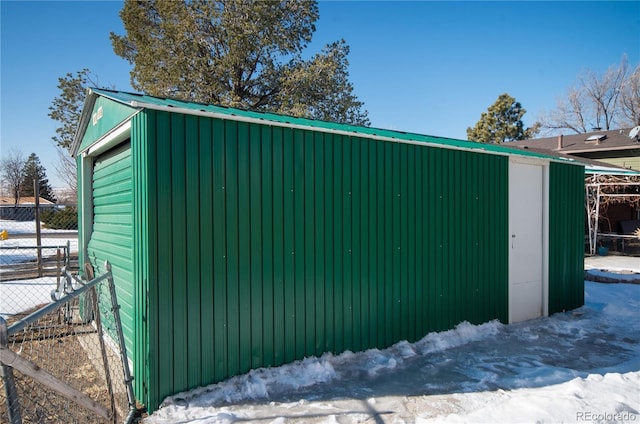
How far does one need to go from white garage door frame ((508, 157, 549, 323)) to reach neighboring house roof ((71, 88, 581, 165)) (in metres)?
0.30

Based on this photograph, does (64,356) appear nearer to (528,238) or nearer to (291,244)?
(291,244)

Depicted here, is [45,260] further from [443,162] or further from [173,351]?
[443,162]

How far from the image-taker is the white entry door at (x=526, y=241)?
19.6 ft

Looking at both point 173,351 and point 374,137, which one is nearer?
point 173,351

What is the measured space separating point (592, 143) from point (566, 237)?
15515mm

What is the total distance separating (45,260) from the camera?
10.1m

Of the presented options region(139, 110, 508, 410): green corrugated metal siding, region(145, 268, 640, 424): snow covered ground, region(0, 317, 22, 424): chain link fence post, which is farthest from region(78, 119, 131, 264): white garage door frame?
region(0, 317, 22, 424): chain link fence post

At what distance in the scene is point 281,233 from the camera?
391 cm

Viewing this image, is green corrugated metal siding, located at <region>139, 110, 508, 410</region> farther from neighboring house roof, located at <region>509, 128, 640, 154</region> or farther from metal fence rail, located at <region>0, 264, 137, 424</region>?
neighboring house roof, located at <region>509, 128, 640, 154</region>

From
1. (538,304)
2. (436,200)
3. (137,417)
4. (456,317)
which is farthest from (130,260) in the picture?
(538,304)

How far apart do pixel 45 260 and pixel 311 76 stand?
8621mm

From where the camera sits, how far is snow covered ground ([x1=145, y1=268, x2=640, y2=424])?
3125mm

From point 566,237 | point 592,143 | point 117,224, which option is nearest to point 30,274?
point 117,224

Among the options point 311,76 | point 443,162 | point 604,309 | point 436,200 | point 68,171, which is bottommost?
point 604,309
